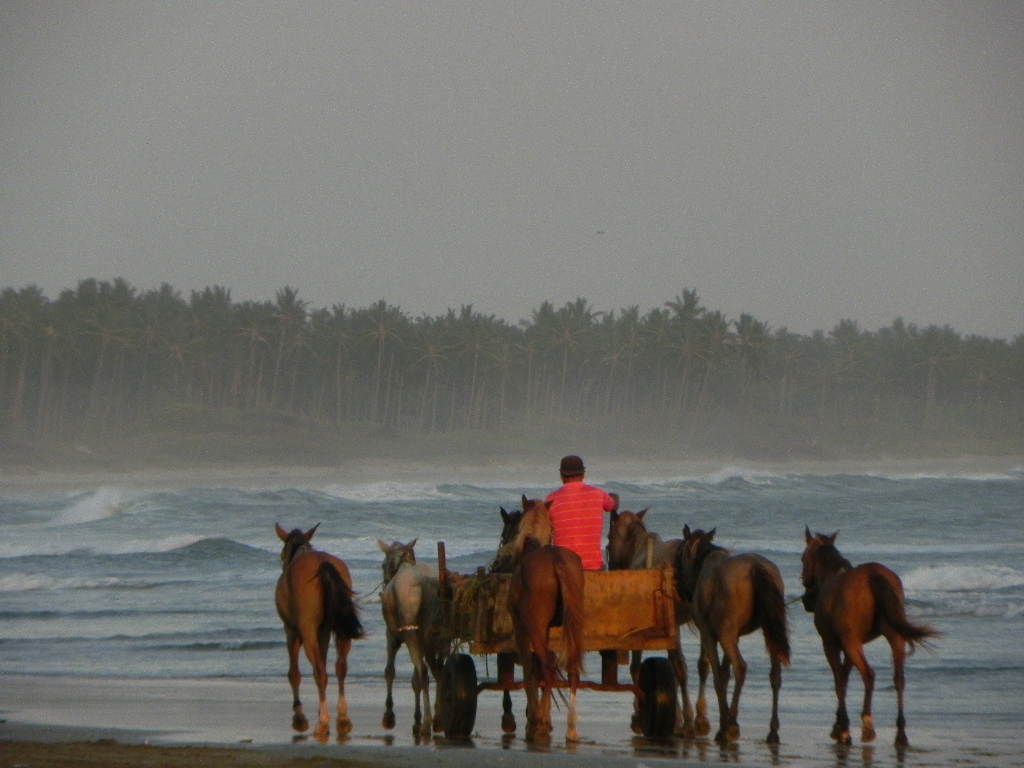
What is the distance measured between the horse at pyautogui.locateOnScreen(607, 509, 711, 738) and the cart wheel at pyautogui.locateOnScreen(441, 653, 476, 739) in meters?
1.34

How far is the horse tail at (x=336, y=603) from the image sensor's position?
11.7 metres

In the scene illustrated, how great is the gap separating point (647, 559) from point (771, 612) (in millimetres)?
1298

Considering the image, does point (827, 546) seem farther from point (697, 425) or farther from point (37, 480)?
point (697, 425)

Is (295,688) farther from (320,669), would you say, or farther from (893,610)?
(893,610)

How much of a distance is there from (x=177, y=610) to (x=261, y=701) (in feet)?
32.5

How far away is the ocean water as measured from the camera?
1603 centimetres

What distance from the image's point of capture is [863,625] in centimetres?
1120

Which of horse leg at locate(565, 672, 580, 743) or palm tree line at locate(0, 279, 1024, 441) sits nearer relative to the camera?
horse leg at locate(565, 672, 580, 743)

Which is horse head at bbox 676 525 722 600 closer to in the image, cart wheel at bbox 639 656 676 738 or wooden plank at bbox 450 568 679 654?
wooden plank at bbox 450 568 679 654

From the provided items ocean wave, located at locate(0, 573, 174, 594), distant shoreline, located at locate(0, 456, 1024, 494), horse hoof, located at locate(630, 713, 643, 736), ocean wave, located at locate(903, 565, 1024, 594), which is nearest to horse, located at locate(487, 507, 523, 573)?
horse hoof, located at locate(630, 713, 643, 736)

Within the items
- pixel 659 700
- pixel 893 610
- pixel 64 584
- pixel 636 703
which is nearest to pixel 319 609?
pixel 636 703

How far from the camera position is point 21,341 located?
114 metres

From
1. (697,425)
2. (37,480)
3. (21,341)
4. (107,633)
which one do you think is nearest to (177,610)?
(107,633)

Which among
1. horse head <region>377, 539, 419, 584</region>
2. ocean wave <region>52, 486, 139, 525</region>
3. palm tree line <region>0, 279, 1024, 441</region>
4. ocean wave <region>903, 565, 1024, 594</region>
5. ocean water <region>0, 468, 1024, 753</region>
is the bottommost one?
ocean wave <region>52, 486, 139, 525</region>
